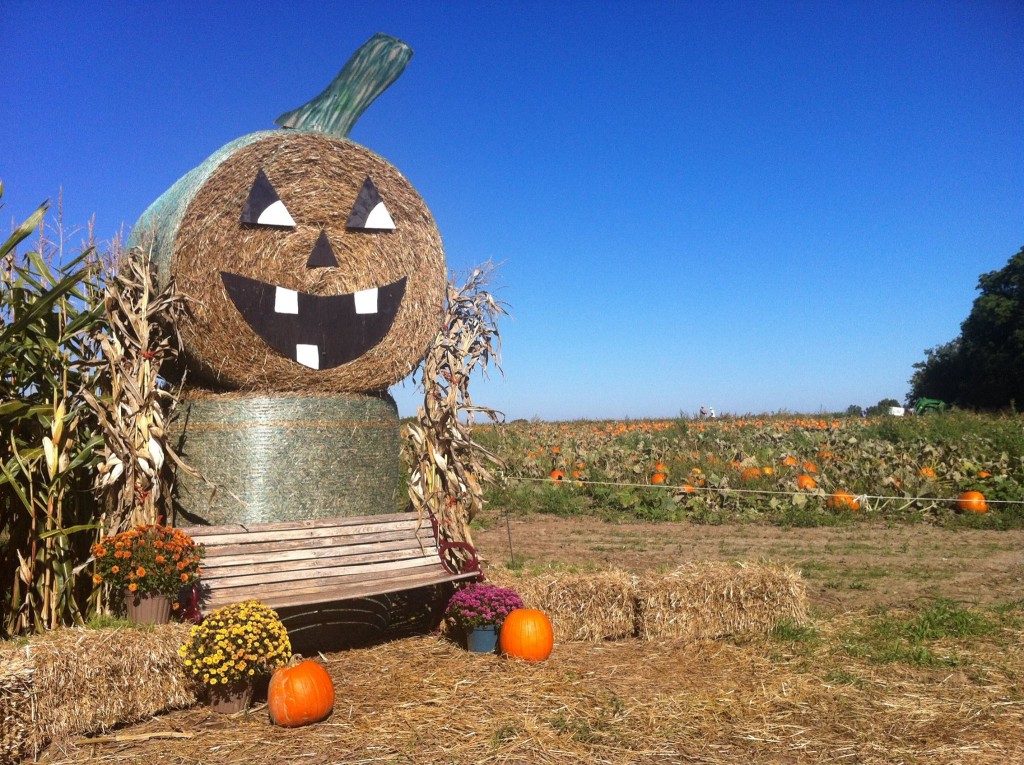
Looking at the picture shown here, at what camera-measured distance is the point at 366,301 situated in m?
6.32

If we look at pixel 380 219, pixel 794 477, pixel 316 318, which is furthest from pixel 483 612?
pixel 794 477

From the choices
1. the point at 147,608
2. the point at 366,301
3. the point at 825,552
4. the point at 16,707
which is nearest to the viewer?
the point at 16,707

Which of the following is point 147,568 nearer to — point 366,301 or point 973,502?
point 366,301

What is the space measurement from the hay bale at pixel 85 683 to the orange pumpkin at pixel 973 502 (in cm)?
1052

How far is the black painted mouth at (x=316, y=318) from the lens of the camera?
5.88 metres

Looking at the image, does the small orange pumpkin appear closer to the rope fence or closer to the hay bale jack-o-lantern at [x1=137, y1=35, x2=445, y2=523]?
the rope fence

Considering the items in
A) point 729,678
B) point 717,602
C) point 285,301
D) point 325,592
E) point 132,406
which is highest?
point 285,301

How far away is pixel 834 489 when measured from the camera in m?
12.5

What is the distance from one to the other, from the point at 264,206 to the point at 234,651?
10.1 feet

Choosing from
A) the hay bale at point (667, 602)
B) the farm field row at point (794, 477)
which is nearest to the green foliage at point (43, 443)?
the hay bale at point (667, 602)

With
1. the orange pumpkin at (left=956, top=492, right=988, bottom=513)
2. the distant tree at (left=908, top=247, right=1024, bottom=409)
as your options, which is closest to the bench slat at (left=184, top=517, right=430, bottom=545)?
the orange pumpkin at (left=956, top=492, right=988, bottom=513)

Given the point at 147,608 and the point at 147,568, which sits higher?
the point at 147,568

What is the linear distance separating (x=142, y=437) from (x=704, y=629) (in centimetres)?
428

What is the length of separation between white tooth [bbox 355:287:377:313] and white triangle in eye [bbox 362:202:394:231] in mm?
486
